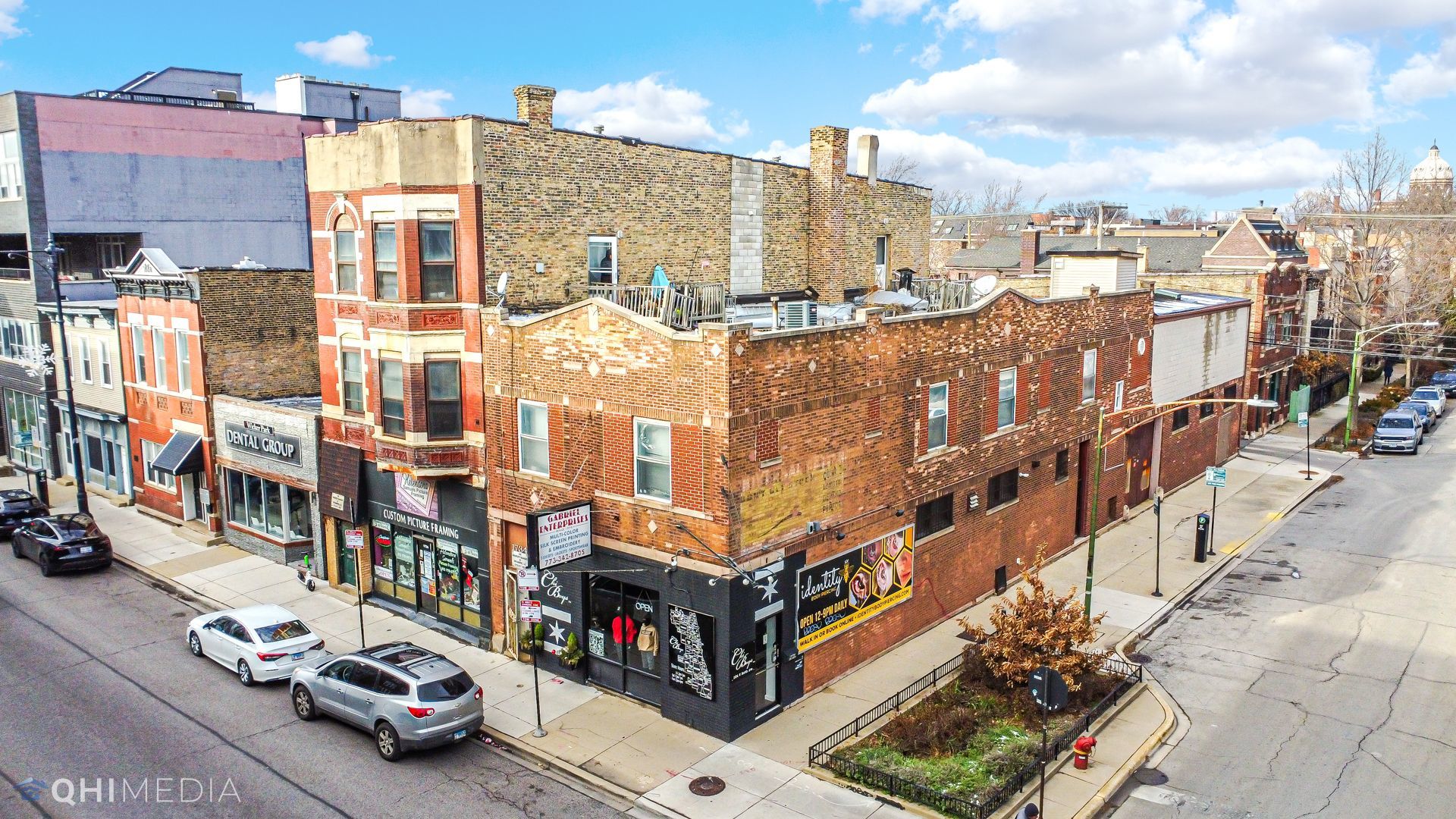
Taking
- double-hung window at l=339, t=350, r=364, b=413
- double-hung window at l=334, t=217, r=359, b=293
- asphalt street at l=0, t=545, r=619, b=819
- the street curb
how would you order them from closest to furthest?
asphalt street at l=0, t=545, r=619, b=819 → the street curb → double-hung window at l=334, t=217, r=359, b=293 → double-hung window at l=339, t=350, r=364, b=413

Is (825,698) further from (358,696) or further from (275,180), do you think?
(275,180)

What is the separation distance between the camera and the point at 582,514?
21.0m

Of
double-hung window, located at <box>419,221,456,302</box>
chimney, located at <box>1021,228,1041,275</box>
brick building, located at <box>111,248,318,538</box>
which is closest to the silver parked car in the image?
chimney, located at <box>1021,228,1041,275</box>

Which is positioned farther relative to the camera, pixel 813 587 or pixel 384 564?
pixel 384 564

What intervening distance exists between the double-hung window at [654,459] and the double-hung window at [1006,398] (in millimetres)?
11023

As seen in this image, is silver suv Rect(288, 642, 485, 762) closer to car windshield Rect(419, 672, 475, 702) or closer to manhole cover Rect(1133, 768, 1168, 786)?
car windshield Rect(419, 672, 475, 702)

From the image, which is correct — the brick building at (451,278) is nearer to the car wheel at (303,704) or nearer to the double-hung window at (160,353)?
the car wheel at (303,704)

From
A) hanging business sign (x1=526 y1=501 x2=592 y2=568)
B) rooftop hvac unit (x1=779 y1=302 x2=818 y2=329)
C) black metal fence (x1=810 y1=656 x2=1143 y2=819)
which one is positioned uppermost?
rooftop hvac unit (x1=779 y1=302 x2=818 y2=329)

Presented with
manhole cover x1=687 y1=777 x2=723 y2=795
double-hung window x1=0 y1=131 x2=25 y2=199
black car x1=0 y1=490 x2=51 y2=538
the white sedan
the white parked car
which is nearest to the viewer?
manhole cover x1=687 y1=777 x2=723 y2=795

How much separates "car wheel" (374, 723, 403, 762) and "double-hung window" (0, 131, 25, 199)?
33176 mm

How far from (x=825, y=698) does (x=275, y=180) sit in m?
36.3

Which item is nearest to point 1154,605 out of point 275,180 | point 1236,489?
point 1236,489

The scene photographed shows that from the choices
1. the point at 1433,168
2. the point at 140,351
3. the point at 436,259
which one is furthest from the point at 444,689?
the point at 1433,168

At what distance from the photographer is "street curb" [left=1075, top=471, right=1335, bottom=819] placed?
17.4 metres
